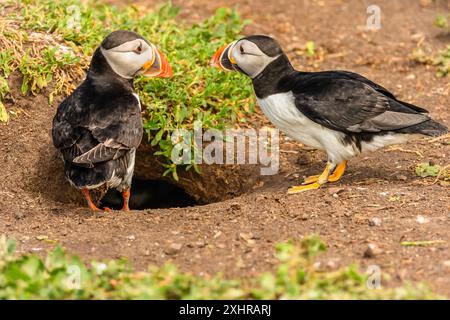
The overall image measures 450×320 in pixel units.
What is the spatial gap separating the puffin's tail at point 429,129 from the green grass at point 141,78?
73.4 inches

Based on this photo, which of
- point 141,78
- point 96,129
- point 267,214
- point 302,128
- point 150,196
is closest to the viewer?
point 267,214

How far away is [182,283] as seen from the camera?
4.05 meters

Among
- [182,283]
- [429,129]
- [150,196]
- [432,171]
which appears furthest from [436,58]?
[182,283]

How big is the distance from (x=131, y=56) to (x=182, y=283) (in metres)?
2.60

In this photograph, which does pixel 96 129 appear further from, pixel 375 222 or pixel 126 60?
pixel 375 222

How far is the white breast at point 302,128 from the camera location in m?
5.74

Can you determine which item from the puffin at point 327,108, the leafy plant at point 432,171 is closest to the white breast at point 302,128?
the puffin at point 327,108

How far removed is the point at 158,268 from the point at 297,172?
2.38 meters

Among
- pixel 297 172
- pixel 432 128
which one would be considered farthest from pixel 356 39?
pixel 432 128

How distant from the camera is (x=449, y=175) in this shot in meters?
5.84

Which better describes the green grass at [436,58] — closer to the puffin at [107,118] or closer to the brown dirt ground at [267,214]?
the brown dirt ground at [267,214]

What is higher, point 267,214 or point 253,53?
point 253,53

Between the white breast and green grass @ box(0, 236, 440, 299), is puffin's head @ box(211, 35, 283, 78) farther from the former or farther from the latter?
green grass @ box(0, 236, 440, 299)

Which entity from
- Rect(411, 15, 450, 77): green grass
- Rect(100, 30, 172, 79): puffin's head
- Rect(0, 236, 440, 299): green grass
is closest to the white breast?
Rect(100, 30, 172, 79): puffin's head
